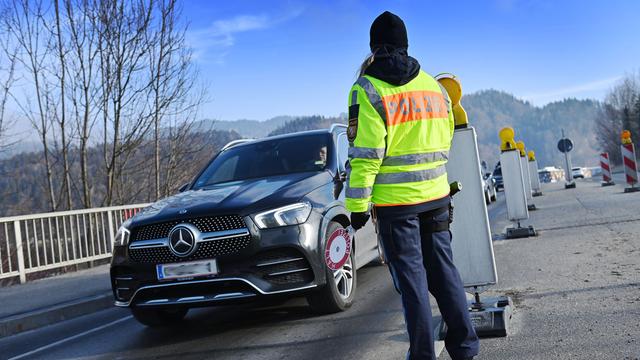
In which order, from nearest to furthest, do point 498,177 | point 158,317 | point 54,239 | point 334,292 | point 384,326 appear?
point 384,326 < point 334,292 < point 158,317 < point 54,239 < point 498,177

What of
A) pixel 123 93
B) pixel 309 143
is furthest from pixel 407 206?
pixel 123 93

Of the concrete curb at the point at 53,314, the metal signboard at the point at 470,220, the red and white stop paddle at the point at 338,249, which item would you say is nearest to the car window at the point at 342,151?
the red and white stop paddle at the point at 338,249

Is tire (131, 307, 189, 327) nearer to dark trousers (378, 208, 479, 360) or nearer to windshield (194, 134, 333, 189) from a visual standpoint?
windshield (194, 134, 333, 189)

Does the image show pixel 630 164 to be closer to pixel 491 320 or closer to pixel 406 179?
pixel 491 320

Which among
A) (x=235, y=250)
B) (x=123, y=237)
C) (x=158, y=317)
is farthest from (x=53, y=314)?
(x=235, y=250)

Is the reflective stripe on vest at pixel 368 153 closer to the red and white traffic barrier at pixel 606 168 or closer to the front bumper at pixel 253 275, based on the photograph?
the front bumper at pixel 253 275

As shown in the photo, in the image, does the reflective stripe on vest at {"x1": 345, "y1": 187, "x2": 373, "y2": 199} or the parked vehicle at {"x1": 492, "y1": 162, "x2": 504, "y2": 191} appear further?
the parked vehicle at {"x1": 492, "y1": 162, "x2": 504, "y2": 191}

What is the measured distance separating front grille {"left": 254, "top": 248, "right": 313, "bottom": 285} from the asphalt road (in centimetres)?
45

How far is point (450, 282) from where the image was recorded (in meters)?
3.19

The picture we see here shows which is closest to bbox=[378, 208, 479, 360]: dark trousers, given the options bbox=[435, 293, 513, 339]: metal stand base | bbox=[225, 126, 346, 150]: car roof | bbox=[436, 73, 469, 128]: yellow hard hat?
bbox=[435, 293, 513, 339]: metal stand base

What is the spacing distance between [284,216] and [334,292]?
0.85 m

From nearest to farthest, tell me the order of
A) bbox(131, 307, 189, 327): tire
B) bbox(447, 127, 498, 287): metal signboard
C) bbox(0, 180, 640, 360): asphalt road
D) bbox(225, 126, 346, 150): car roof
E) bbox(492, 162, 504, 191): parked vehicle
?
bbox(0, 180, 640, 360): asphalt road → bbox(447, 127, 498, 287): metal signboard → bbox(131, 307, 189, 327): tire → bbox(225, 126, 346, 150): car roof → bbox(492, 162, 504, 191): parked vehicle

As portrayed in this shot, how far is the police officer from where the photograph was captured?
3023 mm

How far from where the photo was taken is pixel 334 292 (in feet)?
16.9
